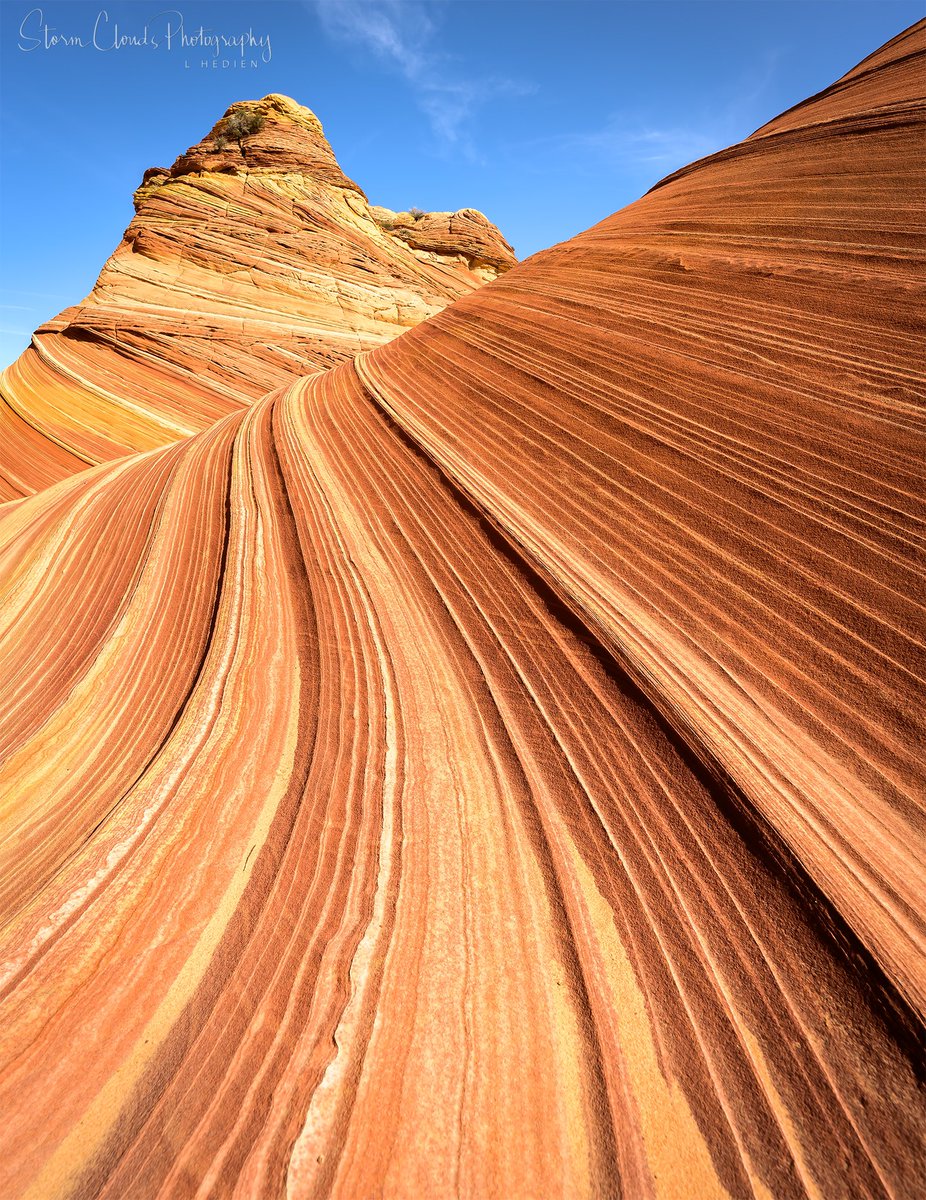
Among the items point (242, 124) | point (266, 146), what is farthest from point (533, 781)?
point (242, 124)

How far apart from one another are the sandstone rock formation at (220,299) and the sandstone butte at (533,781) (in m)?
8.99

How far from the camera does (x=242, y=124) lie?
2169cm

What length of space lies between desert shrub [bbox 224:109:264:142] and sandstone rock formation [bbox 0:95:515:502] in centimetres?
5

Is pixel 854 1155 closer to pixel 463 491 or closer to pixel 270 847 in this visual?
pixel 270 847

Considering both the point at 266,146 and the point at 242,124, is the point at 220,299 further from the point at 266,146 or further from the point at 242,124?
the point at 242,124

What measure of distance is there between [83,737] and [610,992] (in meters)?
2.53

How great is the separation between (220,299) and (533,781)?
18.0m

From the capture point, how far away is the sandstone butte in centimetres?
132

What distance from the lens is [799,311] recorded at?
12.9 feet

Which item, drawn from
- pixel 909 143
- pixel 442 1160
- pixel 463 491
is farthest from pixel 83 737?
pixel 909 143

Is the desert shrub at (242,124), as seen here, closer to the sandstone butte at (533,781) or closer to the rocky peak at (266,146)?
the rocky peak at (266,146)

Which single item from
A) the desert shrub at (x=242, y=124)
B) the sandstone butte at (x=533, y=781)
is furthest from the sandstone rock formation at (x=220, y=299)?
the sandstone butte at (x=533, y=781)

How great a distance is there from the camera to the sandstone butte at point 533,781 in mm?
1317

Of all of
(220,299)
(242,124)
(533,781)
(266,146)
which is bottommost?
(533,781)
